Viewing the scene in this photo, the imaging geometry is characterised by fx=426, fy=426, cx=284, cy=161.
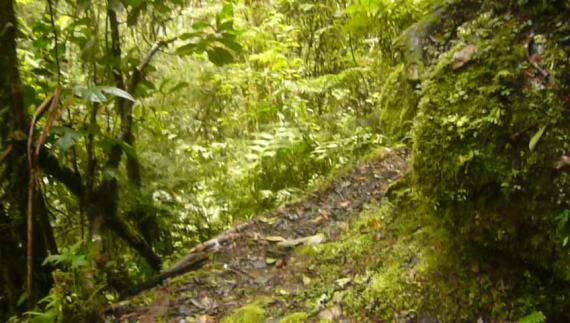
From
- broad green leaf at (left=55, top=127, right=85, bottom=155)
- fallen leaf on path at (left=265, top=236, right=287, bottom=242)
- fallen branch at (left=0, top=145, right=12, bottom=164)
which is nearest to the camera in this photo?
broad green leaf at (left=55, top=127, right=85, bottom=155)

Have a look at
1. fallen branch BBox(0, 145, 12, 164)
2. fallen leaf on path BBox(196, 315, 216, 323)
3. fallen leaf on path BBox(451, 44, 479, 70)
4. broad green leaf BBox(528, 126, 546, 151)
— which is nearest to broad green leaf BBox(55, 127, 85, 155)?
fallen branch BBox(0, 145, 12, 164)

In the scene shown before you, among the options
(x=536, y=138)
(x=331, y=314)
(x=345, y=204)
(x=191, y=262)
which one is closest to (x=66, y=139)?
(x=191, y=262)

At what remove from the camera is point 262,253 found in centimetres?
381

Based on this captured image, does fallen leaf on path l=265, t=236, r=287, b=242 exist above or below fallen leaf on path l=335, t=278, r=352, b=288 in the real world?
below

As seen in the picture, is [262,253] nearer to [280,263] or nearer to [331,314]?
[280,263]

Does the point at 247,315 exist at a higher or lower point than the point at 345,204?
lower

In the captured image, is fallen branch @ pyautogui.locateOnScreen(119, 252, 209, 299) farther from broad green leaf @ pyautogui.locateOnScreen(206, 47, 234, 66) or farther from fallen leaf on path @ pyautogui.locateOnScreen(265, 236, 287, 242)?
broad green leaf @ pyautogui.locateOnScreen(206, 47, 234, 66)

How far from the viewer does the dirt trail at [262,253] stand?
3.13m

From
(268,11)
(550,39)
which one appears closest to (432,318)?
(550,39)

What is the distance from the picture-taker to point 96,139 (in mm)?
4285

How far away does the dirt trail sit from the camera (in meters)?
3.13

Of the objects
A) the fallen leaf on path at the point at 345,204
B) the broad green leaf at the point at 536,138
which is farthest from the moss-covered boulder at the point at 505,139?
the fallen leaf on path at the point at 345,204

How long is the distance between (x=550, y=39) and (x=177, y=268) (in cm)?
317

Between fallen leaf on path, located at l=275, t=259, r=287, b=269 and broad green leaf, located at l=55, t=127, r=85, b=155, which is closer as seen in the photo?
broad green leaf, located at l=55, t=127, r=85, b=155
